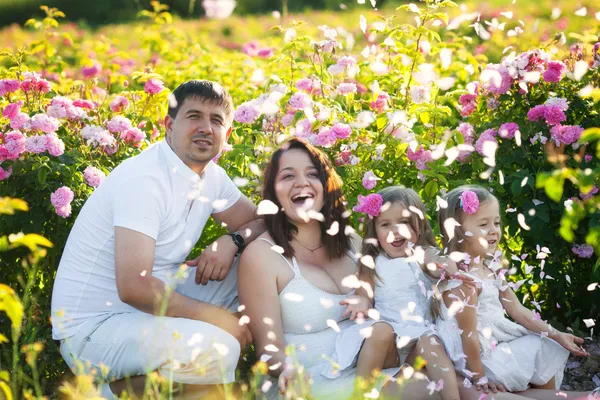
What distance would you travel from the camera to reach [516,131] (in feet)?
12.5

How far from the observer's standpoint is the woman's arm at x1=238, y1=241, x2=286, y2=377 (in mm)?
3164

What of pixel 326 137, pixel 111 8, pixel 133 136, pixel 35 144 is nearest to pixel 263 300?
pixel 326 137

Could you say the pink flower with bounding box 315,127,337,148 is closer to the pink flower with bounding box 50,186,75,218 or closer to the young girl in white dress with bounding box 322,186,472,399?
the young girl in white dress with bounding box 322,186,472,399

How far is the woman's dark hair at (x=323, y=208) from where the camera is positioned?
11.3 feet

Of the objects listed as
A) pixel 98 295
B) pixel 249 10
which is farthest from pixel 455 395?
pixel 249 10

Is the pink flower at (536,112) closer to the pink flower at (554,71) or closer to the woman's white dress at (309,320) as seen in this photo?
the pink flower at (554,71)

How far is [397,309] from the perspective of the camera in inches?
131

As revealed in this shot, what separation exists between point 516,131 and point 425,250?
0.85 metres

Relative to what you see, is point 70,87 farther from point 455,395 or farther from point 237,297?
point 455,395

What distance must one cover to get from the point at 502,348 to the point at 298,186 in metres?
1.09

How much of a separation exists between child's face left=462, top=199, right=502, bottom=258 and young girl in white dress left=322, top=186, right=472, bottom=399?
0.17 meters

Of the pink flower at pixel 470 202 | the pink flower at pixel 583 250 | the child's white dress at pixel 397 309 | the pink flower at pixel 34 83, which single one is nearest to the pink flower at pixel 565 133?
the pink flower at pixel 583 250

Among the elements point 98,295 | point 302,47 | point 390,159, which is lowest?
point 98,295

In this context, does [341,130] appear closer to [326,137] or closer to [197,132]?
[326,137]
